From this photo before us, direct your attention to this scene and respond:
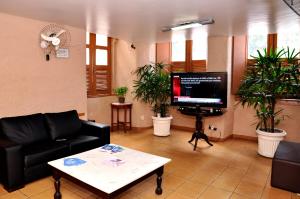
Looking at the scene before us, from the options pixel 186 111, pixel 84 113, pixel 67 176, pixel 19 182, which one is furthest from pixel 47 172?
pixel 186 111

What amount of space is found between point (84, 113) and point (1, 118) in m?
1.57

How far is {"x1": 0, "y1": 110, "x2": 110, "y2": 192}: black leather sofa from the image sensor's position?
2789 millimetres

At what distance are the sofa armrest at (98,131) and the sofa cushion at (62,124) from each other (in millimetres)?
133

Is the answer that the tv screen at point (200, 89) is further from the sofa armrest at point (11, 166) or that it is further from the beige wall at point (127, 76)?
the sofa armrest at point (11, 166)

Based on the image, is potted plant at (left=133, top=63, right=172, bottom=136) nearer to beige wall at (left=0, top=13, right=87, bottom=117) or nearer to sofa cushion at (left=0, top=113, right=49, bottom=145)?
beige wall at (left=0, top=13, right=87, bottom=117)

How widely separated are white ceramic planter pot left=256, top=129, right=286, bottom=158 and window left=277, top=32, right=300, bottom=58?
179 cm

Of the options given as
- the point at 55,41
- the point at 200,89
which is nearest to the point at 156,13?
the point at 55,41

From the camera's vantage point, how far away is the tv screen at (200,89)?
4410 millimetres

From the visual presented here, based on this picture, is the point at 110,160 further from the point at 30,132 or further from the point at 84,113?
the point at 84,113

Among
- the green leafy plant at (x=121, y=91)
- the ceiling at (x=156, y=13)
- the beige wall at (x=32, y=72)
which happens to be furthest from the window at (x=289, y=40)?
the beige wall at (x=32, y=72)

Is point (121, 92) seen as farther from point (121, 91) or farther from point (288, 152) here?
point (288, 152)

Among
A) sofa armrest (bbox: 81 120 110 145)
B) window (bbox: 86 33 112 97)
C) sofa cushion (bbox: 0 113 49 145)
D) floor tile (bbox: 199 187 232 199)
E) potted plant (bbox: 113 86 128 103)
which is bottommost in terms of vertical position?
floor tile (bbox: 199 187 232 199)

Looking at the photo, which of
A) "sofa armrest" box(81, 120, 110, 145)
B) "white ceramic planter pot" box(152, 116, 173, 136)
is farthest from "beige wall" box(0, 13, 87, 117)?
"white ceramic planter pot" box(152, 116, 173, 136)

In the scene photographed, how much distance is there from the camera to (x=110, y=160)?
2713 mm
